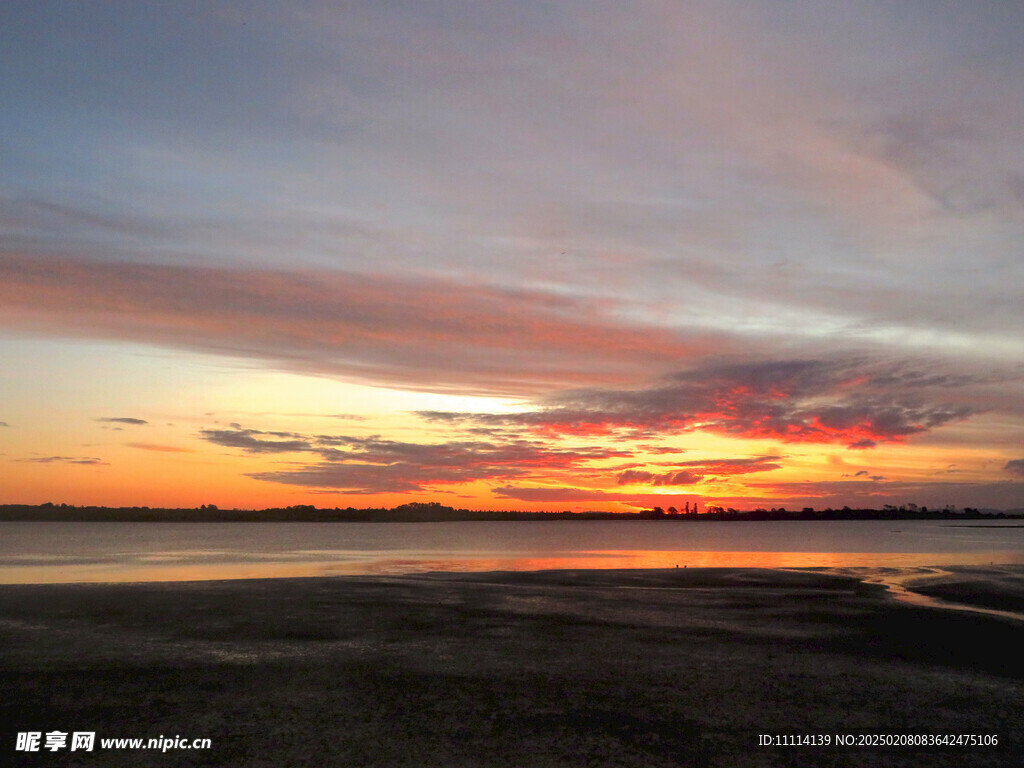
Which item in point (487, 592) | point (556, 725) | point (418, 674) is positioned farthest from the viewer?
point (487, 592)

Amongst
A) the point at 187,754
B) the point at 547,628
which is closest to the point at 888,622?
the point at 547,628

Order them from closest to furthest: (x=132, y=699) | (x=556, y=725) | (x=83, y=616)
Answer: (x=556, y=725) < (x=132, y=699) < (x=83, y=616)

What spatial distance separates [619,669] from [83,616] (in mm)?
18827

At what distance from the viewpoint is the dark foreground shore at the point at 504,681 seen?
1248cm

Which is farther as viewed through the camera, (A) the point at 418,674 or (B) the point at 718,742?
(A) the point at 418,674

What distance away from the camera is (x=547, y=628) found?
23859 mm

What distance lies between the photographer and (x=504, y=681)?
54.8 feet

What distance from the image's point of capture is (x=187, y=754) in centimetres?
1218

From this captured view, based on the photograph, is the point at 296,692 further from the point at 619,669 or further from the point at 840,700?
the point at 840,700

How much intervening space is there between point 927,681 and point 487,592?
20698mm

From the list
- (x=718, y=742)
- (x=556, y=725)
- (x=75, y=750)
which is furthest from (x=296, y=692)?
(x=718, y=742)

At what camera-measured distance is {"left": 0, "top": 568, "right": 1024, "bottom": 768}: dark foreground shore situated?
12.5 metres

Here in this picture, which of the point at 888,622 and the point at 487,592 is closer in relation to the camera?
the point at 888,622

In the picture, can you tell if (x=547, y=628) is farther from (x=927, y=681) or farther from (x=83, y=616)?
(x=83, y=616)
